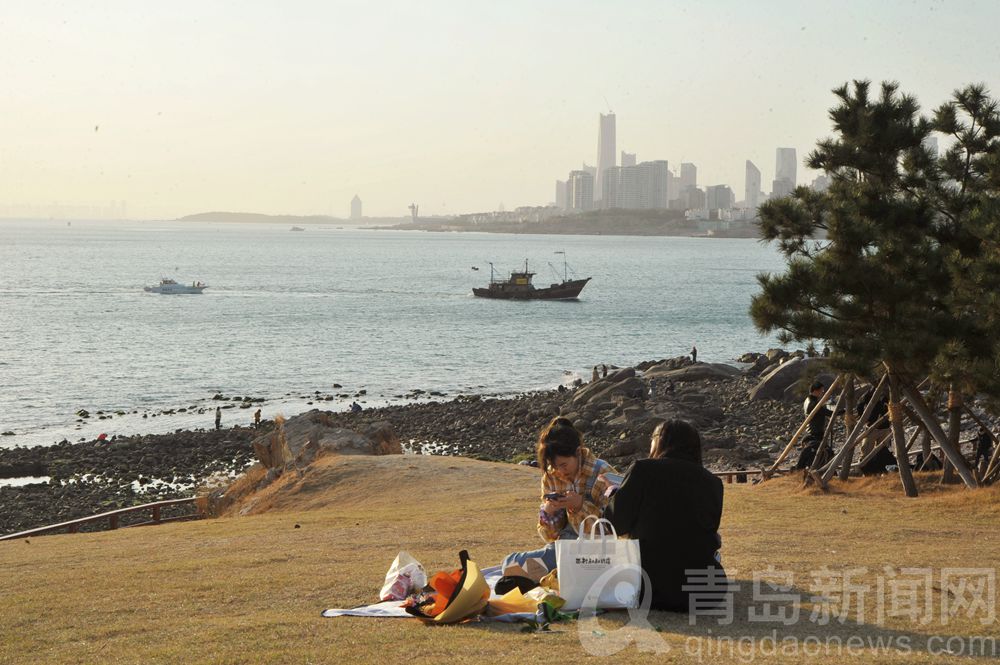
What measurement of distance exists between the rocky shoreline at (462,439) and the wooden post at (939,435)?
10.7m

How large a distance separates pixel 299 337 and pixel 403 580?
57.3 m

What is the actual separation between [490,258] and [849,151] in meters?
168

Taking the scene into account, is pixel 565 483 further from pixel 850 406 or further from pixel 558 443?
pixel 850 406

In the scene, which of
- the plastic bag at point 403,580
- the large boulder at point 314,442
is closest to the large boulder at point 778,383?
the large boulder at point 314,442

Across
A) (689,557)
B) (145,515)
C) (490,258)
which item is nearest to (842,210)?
(689,557)

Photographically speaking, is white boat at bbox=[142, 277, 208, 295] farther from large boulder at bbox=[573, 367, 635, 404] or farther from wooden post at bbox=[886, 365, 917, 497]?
wooden post at bbox=[886, 365, 917, 497]

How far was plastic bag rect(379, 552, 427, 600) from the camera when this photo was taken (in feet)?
21.2

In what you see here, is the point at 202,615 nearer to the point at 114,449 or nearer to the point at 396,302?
the point at 114,449

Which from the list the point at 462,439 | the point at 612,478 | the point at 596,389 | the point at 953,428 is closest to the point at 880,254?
the point at 953,428

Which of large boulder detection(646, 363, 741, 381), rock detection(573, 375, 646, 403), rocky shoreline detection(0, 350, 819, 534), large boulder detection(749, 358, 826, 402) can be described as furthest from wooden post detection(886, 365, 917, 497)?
large boulder detection(646, 363, 741, 381)

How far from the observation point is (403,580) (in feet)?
21.3

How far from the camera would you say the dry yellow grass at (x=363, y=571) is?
5.54 metres

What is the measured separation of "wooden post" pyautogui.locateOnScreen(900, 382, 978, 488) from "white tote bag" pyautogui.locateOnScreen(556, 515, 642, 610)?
339 inches

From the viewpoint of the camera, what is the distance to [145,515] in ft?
68.0
